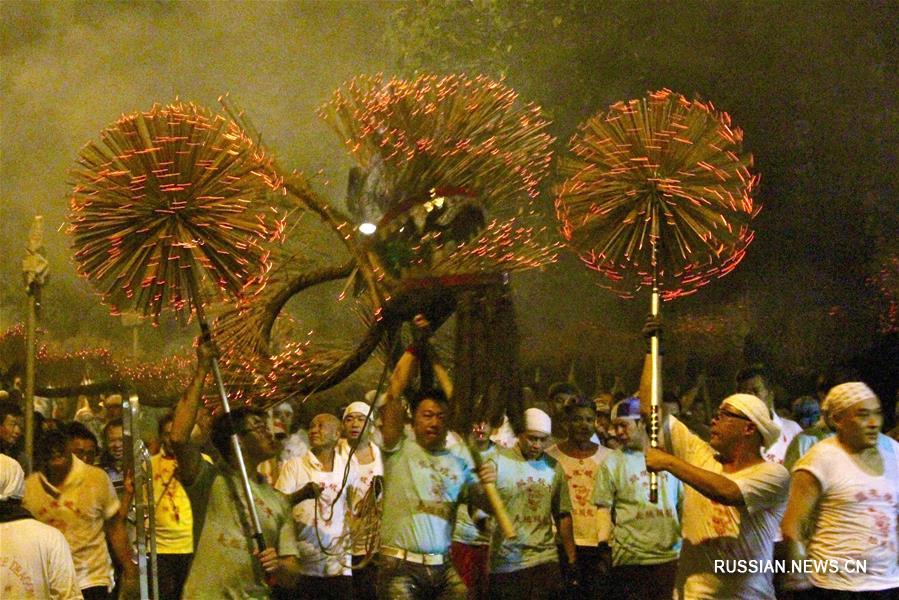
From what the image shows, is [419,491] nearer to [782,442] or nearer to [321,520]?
[321,520]

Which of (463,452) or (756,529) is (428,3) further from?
(756,529)

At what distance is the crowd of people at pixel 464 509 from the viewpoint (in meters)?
5.27

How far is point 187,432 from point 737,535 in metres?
2.50

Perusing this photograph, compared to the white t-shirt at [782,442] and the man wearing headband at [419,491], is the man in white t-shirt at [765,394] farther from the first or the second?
the man wearing headband at [419,491]

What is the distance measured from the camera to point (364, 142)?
21.8 ft

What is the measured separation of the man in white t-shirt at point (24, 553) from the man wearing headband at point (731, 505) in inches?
100

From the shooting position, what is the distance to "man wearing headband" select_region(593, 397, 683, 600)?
7.48 m

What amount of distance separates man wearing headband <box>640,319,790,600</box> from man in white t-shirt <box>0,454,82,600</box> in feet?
8.36

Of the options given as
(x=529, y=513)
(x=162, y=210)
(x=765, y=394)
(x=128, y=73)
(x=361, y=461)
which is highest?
(x=128, y=73)

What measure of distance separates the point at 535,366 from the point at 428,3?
4.04 m

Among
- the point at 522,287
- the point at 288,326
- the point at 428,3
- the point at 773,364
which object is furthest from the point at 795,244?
the point at 288,326

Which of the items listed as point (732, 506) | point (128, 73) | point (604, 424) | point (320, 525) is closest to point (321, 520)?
point (320, 525)

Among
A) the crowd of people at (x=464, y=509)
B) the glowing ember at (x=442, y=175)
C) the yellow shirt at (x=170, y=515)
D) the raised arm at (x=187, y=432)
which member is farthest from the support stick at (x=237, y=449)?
the yellow shirt at (x=170, y=515)

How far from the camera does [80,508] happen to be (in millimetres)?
6418
